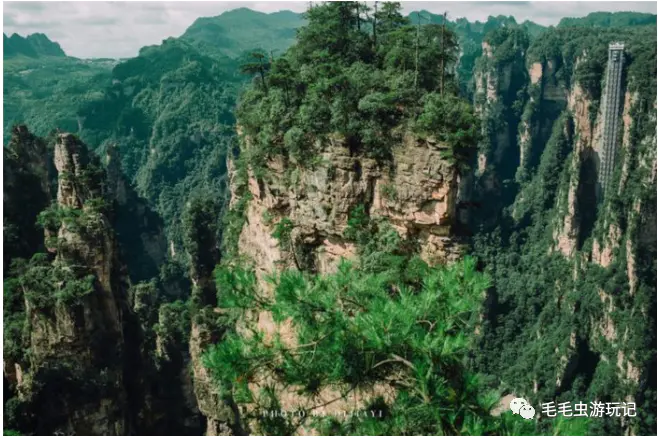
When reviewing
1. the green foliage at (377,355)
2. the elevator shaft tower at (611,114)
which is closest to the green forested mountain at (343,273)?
the green foliage at (377,355)

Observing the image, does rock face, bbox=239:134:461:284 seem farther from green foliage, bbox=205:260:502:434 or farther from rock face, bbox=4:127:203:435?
green foliage, bbox=205:260:502:434

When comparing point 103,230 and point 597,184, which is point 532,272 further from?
point 103,230

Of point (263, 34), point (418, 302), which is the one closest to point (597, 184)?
point (418, 302)

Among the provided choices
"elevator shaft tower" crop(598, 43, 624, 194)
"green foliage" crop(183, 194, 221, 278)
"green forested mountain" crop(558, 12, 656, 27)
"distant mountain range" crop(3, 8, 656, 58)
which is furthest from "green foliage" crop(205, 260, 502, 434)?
"green forested mountain" crop(558, 12, 656, 27)

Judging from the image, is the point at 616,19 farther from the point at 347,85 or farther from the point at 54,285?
the point at 54,285

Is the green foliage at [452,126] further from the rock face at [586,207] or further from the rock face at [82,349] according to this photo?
the rock face at [586,207]

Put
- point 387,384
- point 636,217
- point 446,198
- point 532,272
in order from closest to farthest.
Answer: point 387,384 → point 446,198 → point 636,217 → point 532,272

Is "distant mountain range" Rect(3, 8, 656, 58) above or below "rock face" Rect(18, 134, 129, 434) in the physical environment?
above
